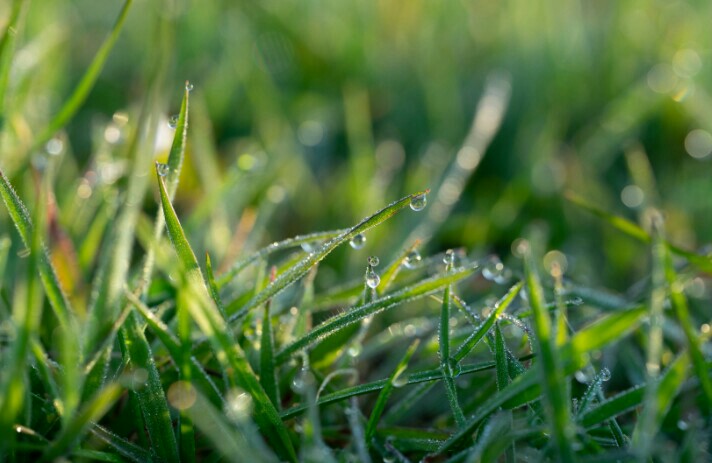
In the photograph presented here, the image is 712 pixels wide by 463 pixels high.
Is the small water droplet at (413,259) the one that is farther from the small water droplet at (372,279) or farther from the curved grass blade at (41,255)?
the curved grass blade at (41,255)

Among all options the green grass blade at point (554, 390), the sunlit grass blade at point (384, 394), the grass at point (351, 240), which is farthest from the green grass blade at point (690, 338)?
the sunlit grass blade at point (384, 394)

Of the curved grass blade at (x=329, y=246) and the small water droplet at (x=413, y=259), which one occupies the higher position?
the curved grass blade at (x=329, y=246)

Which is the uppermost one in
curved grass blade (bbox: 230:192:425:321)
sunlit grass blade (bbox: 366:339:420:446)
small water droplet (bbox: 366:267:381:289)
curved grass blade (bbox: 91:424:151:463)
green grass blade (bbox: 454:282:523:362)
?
curved grass blade (bbox: 230:192:425:321)

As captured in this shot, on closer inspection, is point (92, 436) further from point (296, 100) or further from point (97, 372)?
point (296, 100)

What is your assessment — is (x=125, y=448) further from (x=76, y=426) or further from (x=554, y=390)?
(x=554, y=390)

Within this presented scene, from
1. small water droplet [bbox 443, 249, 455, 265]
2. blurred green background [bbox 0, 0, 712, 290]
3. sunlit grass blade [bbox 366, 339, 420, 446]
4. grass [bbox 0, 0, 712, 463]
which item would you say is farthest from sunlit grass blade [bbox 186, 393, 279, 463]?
blurred green background [bbox 0, 0, 712, 290]

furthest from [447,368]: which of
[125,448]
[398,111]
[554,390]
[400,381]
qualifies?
[398,111]

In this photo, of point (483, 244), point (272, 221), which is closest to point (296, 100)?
point (272, 221)

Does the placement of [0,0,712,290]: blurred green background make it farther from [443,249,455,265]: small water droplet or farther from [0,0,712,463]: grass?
[443,249,455,265]: small water droplet

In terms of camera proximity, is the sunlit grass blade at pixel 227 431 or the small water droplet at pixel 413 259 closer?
the sunlit grass blade at pixel 227 431
